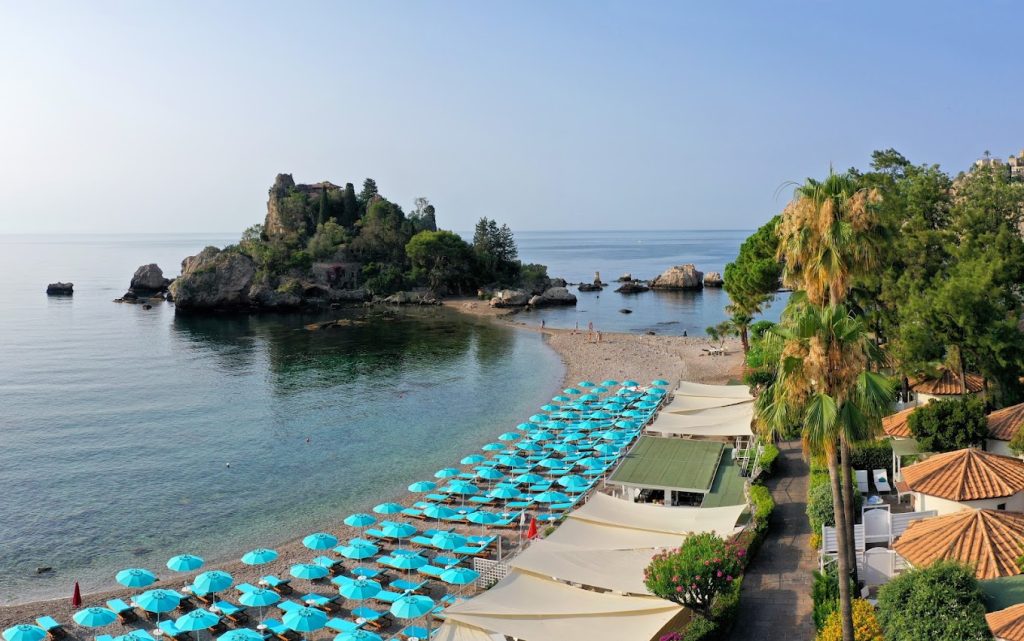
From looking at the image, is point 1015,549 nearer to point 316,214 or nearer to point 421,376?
point 421,376

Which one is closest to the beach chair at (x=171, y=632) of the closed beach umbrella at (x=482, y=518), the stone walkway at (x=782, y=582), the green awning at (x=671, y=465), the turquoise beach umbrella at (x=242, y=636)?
the turquoise beach umbrella at (x=242, y=636)

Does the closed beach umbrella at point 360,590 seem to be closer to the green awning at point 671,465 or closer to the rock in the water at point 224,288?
the green awning at point 671,465

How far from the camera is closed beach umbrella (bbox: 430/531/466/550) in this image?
2428 centimetres

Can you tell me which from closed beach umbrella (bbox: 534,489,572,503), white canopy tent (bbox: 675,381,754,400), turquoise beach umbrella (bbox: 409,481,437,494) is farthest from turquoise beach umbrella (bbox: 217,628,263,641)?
white canopy tent (bbox: 675,381,754,400)

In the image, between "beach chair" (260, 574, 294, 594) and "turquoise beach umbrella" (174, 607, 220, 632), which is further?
"beach chair" (260, 574, 294, 594)

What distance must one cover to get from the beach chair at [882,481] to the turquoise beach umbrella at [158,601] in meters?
20.8

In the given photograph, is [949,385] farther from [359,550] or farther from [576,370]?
[576,370]

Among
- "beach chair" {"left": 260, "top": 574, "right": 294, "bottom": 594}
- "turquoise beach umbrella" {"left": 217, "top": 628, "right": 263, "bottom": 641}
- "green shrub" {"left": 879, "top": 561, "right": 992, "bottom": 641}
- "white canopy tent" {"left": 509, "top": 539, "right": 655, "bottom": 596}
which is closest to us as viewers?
"green shrub" {"left": 879, "top": 561, "right": 992, "bottom": 641}

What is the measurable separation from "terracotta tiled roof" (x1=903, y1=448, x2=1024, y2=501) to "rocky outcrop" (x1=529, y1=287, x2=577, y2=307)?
8732 centimetres

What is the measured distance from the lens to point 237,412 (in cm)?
4838

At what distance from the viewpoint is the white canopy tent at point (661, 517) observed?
2055 cm

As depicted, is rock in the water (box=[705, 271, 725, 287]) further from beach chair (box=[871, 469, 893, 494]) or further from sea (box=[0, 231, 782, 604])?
beach chair (box=[871, 469, 893, 494])

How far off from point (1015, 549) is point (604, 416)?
26651mm

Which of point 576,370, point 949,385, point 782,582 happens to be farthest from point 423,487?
point 576,370
